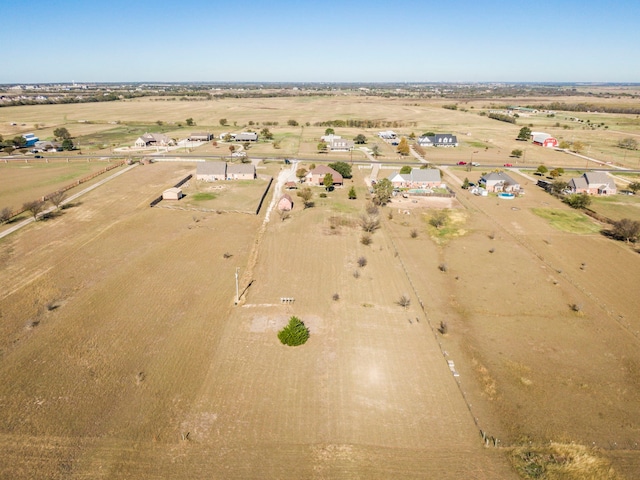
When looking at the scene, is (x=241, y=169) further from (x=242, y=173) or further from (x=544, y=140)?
(x=544, y=140)

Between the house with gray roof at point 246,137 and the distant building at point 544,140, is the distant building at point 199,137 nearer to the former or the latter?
the house with gray roof at point 246,137

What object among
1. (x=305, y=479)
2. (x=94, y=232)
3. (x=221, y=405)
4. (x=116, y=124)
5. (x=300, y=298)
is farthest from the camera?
(x=116, y=124)

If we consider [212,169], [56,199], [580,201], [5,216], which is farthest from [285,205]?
[580,201]

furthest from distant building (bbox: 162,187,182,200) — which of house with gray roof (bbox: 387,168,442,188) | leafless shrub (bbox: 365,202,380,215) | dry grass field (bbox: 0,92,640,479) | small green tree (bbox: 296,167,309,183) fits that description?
house with gray roof (bbox: 387,168,442,188)

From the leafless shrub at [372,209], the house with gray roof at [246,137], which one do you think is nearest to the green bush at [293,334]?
the leafless shrub at [372,209]

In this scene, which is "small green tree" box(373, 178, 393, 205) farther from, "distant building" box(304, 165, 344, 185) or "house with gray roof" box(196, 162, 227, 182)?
"house with gray roof" box(196, 162, 227, 182)

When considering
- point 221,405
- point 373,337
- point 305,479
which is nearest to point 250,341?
point 221,405

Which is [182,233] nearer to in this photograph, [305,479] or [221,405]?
[221,405]
